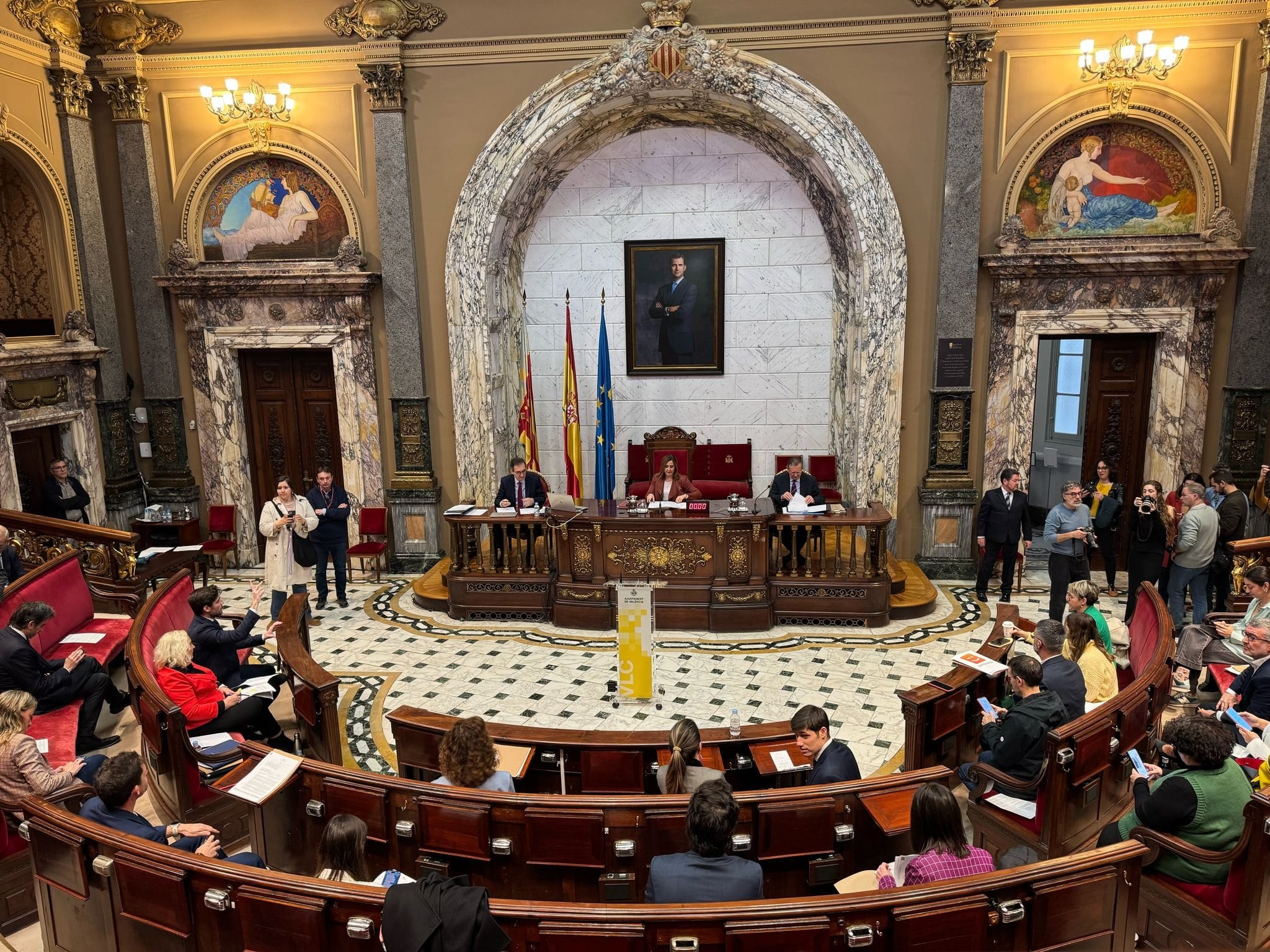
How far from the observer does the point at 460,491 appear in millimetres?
10203

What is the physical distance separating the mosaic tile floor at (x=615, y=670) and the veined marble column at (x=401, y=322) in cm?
145

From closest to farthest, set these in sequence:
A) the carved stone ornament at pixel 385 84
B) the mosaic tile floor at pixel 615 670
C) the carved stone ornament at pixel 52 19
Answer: the mosaic tile floor at pixel 615 670, the carved stone ornament at pixel 52 19, the carved stone ornament at pixel 385 84

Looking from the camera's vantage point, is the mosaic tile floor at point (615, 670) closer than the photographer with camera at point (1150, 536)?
Yes

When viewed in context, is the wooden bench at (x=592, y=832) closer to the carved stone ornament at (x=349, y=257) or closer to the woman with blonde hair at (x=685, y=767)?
the woman with blonde hair at (x=685, y=767)

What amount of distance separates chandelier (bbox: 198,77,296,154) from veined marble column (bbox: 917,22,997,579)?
7419mm

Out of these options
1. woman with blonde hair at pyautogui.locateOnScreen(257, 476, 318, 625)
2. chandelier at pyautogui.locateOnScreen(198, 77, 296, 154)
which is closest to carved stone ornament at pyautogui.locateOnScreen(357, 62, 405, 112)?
chandelier at pyautogui.locateOnScreen(198, 77, 296, 154)

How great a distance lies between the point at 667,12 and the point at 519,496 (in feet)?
17.8

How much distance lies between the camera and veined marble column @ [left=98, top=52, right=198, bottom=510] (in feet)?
32.6

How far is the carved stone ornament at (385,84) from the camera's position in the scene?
9453 millimetres

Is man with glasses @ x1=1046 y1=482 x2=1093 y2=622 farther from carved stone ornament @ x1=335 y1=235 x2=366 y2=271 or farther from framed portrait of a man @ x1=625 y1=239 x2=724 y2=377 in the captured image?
carved stone ornament @ x1=335 y1=235 x2=366 y2=271

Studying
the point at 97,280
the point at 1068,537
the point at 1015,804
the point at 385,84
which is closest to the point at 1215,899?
the point at 1015,804

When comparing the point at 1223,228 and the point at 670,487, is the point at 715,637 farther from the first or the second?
the point at 1223,228

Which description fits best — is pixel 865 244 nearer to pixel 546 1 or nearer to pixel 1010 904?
pixel 546 1

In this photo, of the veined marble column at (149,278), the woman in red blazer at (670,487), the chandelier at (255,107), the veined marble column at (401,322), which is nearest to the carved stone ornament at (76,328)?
the veined marble column at (149,278)
